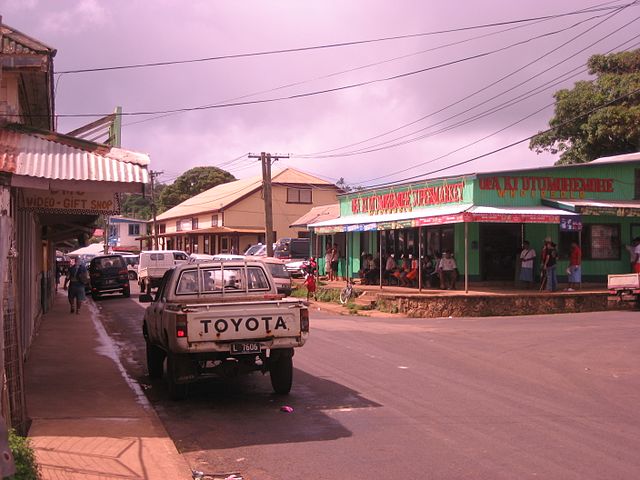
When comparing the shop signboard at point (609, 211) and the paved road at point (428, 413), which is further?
the shop signboard at point (609, 211)

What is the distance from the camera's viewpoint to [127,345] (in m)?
16.5

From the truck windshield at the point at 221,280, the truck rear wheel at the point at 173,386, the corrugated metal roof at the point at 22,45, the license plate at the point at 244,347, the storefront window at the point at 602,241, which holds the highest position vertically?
the corrugated metal roof at the point at 22,45

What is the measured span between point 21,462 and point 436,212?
22.6 m

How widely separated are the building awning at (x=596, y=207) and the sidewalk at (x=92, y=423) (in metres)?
16.6

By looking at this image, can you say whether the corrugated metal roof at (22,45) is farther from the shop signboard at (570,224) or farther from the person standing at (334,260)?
the person standing at (334,260)

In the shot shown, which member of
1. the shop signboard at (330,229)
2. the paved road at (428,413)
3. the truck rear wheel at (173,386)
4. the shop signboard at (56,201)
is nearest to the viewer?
the paved road at (428,413)

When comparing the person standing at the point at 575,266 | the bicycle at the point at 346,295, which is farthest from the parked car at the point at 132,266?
the person standing at the point at 575,266

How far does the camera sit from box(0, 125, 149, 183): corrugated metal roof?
8430 mm

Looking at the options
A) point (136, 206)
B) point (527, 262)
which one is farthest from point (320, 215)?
point (136, 206)

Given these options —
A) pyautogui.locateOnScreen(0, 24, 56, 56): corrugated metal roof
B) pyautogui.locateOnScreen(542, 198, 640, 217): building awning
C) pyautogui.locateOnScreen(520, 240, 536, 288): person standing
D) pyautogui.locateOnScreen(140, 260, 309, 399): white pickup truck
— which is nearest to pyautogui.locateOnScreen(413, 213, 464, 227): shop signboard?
pyautogui.locateOnScreen(520, 240, 536, 288): person standing

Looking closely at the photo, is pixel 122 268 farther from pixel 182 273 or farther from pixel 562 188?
pixel 182 273

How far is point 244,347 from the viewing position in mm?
9289

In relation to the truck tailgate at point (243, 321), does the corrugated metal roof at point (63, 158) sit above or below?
above

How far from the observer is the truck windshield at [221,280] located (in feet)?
36.0
